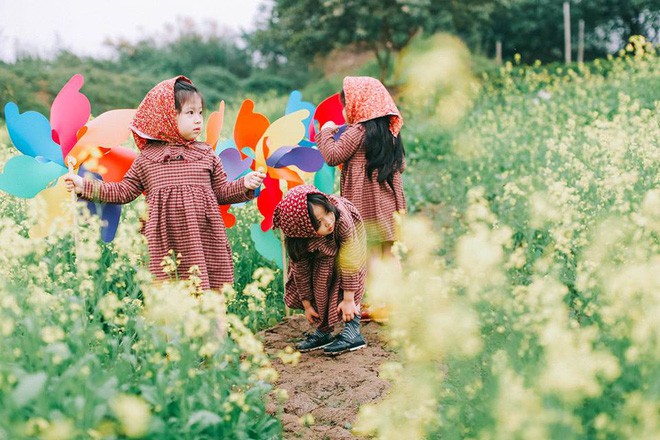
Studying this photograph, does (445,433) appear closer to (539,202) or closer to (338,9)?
(539,202)

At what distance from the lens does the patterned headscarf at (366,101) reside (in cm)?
433

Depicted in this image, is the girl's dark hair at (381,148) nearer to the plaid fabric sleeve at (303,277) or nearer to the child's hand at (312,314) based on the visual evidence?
the plaid fabric sleeve at (303,277)

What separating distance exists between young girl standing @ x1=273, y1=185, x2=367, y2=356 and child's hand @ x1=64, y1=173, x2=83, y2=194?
3.34ft

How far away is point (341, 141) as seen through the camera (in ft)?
14.4

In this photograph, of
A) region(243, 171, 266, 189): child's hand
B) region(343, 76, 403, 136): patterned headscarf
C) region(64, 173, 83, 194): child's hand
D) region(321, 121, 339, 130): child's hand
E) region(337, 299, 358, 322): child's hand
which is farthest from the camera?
region(321, 121, 339, 130): child's hand

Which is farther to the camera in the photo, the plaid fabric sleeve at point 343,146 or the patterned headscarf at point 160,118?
the plaid fabric sleeve at point 343,146

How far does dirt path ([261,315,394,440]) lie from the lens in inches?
126

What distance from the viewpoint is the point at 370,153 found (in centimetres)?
442

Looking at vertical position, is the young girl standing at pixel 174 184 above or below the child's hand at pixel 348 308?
above

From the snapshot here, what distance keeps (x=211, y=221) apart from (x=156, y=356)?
1313 mm

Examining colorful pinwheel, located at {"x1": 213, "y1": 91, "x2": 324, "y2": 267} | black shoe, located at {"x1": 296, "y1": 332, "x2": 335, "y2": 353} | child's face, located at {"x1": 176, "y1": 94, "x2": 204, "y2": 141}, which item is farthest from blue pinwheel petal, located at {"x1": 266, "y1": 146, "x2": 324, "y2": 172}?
black shoe, located at {"x1": 296, "y1": 332, "x2": 335, "y2": 353}

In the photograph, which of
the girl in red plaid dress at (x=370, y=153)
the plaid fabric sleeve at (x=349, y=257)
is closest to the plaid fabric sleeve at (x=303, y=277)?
the plaid fabric sleeve at (x=349, y=257)

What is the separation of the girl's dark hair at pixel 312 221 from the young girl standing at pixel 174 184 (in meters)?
0.30

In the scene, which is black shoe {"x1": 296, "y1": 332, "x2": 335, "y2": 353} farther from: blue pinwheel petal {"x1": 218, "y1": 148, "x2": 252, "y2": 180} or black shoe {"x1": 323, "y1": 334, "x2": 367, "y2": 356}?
blue pinwheel petal {"x1": 218, "y1": 148, "x2": 252, "y2": 180}
